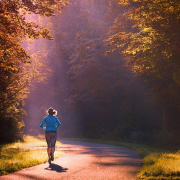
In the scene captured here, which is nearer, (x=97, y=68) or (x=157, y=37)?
(x=157, y=37)

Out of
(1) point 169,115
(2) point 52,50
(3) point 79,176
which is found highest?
(2) point 52,50

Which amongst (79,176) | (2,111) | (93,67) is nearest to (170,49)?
(79,176)

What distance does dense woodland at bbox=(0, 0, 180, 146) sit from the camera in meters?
12.8

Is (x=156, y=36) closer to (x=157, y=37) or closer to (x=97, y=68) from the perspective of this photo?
(x=157, y=37)

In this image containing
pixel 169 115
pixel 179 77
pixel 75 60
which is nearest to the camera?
pixel 179 77

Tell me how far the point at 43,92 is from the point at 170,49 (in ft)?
111

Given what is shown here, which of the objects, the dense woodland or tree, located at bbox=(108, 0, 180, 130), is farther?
tree, located at bbox=(108, 0, 180, 130)

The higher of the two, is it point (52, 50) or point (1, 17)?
point (52, 50)

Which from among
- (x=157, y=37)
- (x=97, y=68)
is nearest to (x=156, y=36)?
(x=157, y=37)

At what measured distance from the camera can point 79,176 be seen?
28.4ft

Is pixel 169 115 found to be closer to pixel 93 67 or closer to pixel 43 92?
pixel 93 67

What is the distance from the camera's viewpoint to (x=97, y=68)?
33781 mm

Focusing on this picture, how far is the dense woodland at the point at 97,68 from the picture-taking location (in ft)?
42.1

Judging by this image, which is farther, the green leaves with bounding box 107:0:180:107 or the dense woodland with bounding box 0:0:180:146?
the green leaves with bounding box 107:0:180:107
